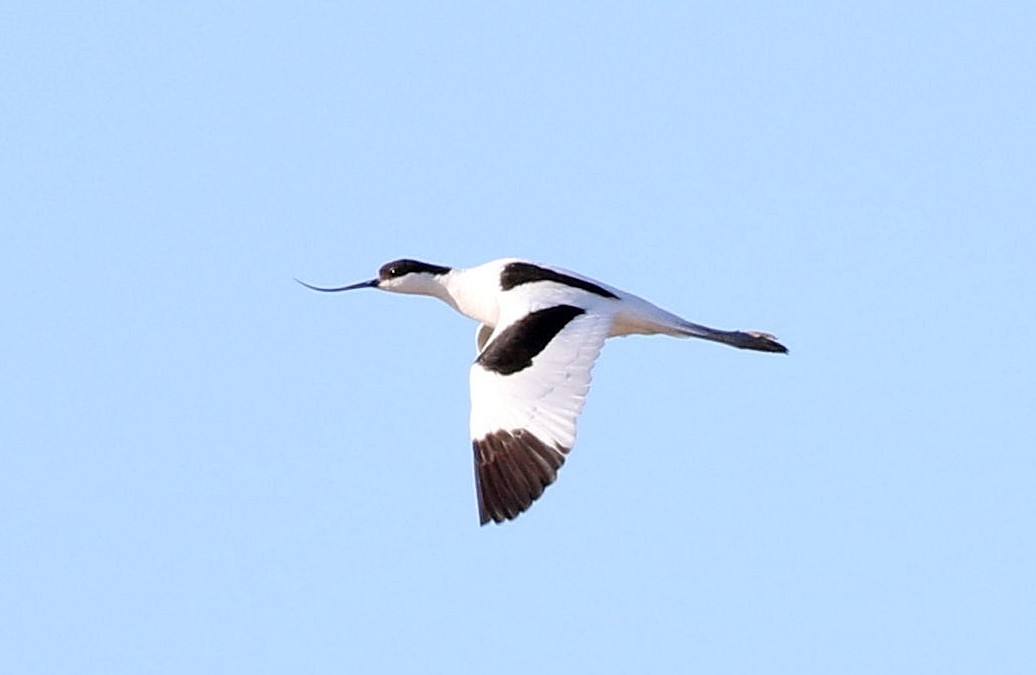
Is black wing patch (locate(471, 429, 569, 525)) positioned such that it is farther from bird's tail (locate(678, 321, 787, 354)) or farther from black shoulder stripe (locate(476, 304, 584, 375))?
bird's tail (locate(678, 321, 787, 354))

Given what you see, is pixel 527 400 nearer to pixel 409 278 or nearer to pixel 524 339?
pixel 524 339

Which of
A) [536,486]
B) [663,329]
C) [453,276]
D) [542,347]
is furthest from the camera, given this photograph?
[453,276]

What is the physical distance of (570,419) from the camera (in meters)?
16.1

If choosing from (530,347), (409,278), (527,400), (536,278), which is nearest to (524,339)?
(530,347)

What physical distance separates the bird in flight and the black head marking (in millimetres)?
18

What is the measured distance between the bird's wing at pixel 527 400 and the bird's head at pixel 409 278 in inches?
107

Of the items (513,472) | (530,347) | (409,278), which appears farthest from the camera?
(409,278)

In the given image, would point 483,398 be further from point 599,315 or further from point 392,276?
point 392,276

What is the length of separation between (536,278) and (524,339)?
1.57 meters

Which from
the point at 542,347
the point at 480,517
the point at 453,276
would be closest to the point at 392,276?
the point at 453,276

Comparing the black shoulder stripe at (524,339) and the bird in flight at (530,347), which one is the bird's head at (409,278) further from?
the black shoulder stripe at (524,339)

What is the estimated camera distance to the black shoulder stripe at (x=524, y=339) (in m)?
16.8

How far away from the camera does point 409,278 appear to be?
20.7m

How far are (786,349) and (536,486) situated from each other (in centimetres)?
428
